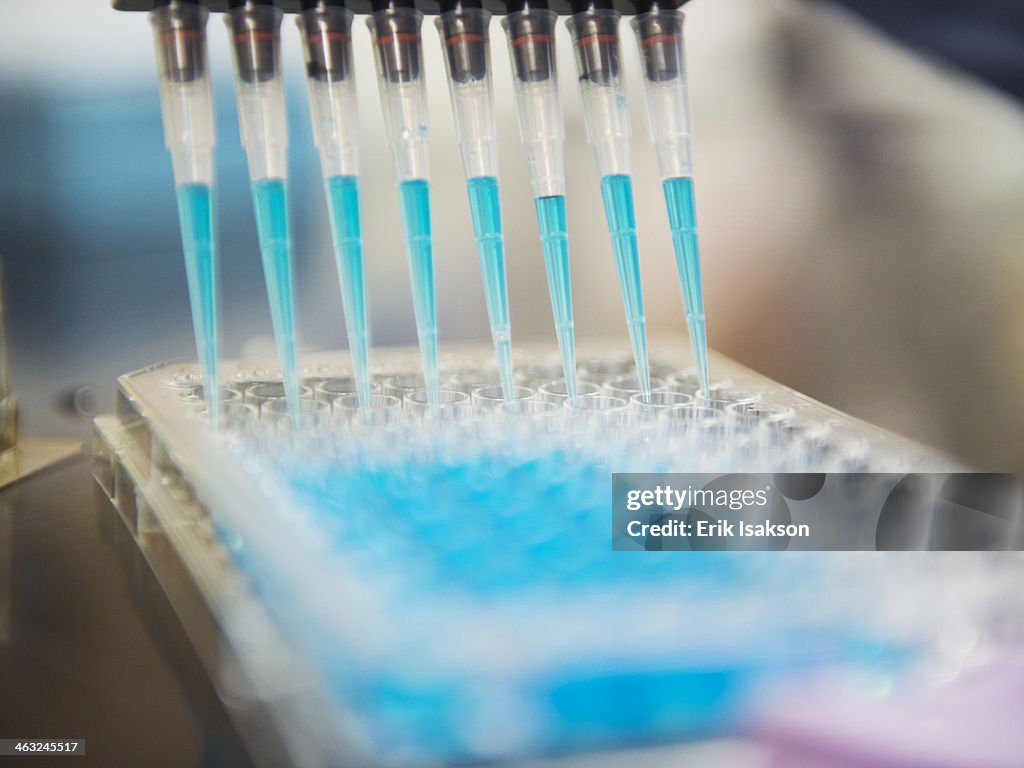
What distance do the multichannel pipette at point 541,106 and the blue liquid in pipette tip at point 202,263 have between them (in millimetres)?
209

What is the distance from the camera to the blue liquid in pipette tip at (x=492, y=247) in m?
0.60

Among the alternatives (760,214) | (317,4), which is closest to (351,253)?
(317,4)

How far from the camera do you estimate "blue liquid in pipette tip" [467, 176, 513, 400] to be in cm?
60

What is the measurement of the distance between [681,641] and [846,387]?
1.18ft

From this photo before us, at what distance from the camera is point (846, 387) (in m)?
0.78

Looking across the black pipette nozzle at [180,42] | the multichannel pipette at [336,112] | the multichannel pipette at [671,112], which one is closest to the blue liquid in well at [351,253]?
the multichannel pipette at [336,112]

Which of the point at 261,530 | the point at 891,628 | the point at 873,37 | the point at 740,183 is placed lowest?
the point at 891,628

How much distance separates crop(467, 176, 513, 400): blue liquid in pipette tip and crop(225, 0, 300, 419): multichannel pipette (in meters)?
0.12

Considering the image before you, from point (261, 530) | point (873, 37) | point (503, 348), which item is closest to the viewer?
point (261, 530)

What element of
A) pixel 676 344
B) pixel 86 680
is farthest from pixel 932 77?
pixel 86 680

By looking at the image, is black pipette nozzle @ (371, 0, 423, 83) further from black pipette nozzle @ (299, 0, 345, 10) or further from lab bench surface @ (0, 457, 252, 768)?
lab bench surface @ (0, 457, 252, 768)

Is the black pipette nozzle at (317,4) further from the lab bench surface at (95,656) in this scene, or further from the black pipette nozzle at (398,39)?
the lab bench surface at (95,656)

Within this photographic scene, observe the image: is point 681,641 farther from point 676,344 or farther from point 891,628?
point 676,344

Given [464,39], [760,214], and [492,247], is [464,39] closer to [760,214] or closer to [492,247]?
[492,247]
